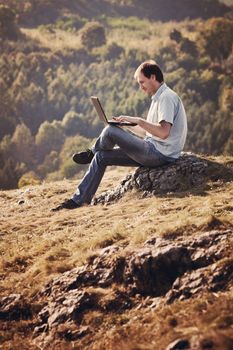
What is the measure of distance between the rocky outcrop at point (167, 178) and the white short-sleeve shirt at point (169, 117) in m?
0.33

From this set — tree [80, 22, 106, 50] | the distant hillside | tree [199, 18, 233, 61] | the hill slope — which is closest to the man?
the hill slope

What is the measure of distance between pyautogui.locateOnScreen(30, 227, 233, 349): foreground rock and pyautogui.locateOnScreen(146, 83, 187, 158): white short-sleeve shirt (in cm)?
305

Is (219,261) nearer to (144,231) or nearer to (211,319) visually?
(211,319)

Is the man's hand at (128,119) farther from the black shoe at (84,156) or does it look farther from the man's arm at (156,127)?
the black shoe at (84,156)

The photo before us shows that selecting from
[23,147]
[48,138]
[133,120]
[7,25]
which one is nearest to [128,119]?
[133,120]

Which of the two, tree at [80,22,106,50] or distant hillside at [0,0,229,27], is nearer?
tree at [80,22,106,50]

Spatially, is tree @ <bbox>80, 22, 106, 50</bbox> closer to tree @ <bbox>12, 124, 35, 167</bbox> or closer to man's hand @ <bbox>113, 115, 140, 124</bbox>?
tree @ <bbox>12, 124, 35, 167</bbox>

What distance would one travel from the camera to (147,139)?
30.2ft

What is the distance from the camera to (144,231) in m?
6.61

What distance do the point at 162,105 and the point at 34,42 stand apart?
98381mm

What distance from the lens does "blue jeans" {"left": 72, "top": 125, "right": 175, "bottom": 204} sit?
9000 millimetres

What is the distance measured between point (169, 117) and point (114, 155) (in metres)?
1.38

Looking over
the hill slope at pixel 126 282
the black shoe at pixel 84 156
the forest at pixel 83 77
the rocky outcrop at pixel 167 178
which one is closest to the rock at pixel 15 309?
the hill slope at pixel 126 282

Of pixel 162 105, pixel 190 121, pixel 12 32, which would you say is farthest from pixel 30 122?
pixel 162 105
